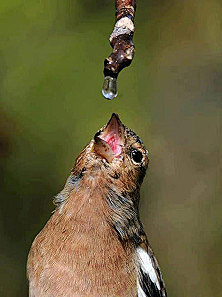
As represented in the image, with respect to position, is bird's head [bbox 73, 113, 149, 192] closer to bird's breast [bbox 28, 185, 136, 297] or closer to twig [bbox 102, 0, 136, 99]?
bird's breast [bbox 28, 185, 136, 297]

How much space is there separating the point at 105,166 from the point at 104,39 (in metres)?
2.58

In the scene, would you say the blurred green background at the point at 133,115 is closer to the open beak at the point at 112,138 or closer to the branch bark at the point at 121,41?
the open beak at the point at 112,138

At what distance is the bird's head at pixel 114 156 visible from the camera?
4074mm

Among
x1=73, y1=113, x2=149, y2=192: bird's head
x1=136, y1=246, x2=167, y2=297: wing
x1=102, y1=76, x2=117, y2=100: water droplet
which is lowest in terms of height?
x1=136, y1=246, x2=167, y2=297: wing

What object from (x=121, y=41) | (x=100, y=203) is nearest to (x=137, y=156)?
(x=100, y=203)

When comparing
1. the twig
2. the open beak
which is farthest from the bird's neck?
the twig

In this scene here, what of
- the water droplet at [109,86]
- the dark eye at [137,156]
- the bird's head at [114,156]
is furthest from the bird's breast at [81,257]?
the water droplet at [109,86]

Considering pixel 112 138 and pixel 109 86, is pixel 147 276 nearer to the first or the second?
pixel 112 138

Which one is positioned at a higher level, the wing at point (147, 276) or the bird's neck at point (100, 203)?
the bird's neck at point (100, 203)

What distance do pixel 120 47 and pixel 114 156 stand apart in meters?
1.13

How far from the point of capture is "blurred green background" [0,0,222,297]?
20.5ft

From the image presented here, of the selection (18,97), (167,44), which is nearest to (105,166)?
(18,97)

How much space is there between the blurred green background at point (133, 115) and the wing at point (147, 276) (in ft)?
6.34

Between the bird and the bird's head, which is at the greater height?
the bird's head
